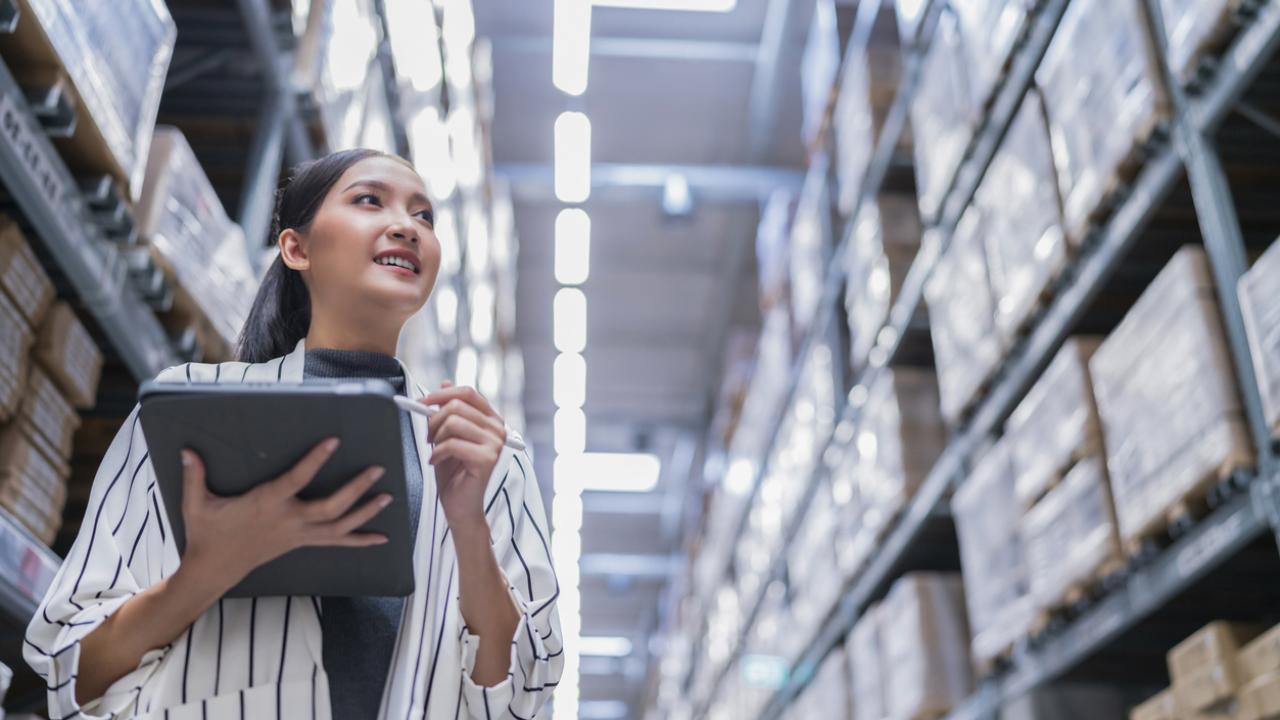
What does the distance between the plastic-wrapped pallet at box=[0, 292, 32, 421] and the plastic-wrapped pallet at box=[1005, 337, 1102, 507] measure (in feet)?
8.94

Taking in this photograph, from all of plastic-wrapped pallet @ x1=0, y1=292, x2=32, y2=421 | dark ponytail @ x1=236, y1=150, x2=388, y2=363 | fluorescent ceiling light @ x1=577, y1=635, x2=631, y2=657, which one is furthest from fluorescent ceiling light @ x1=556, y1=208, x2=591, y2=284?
fluorescent ceiling light @ x1=577, y1=635, x2=631, y2=657

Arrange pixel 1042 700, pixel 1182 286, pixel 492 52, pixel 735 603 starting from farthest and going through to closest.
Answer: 1. pixel 735 603
2. pixel 492 52
3. pixel 1042 700
4. pixel 1182 286

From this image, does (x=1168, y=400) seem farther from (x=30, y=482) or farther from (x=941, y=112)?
(x=30, y=482)

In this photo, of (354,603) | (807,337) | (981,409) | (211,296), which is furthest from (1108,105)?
(807,337)

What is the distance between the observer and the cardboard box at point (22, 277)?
258 cm

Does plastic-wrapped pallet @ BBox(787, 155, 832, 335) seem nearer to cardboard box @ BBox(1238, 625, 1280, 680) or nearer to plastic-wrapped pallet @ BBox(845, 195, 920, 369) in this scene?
plastic-wrapped pallet @ BBox(845, 195, 920, 369)

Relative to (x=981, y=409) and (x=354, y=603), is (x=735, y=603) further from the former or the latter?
(x=354, y=603)

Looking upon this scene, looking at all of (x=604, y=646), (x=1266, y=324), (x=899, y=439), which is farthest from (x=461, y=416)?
(x=604, y=646)

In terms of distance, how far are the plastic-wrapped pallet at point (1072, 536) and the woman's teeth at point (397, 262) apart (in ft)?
8.05

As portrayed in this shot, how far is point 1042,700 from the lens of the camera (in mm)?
4004

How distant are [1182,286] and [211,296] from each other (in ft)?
8.10

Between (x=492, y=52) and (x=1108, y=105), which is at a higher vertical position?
(x=492, y=52)

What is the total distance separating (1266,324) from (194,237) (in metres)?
2.59

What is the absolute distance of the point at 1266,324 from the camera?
267 centimetres
